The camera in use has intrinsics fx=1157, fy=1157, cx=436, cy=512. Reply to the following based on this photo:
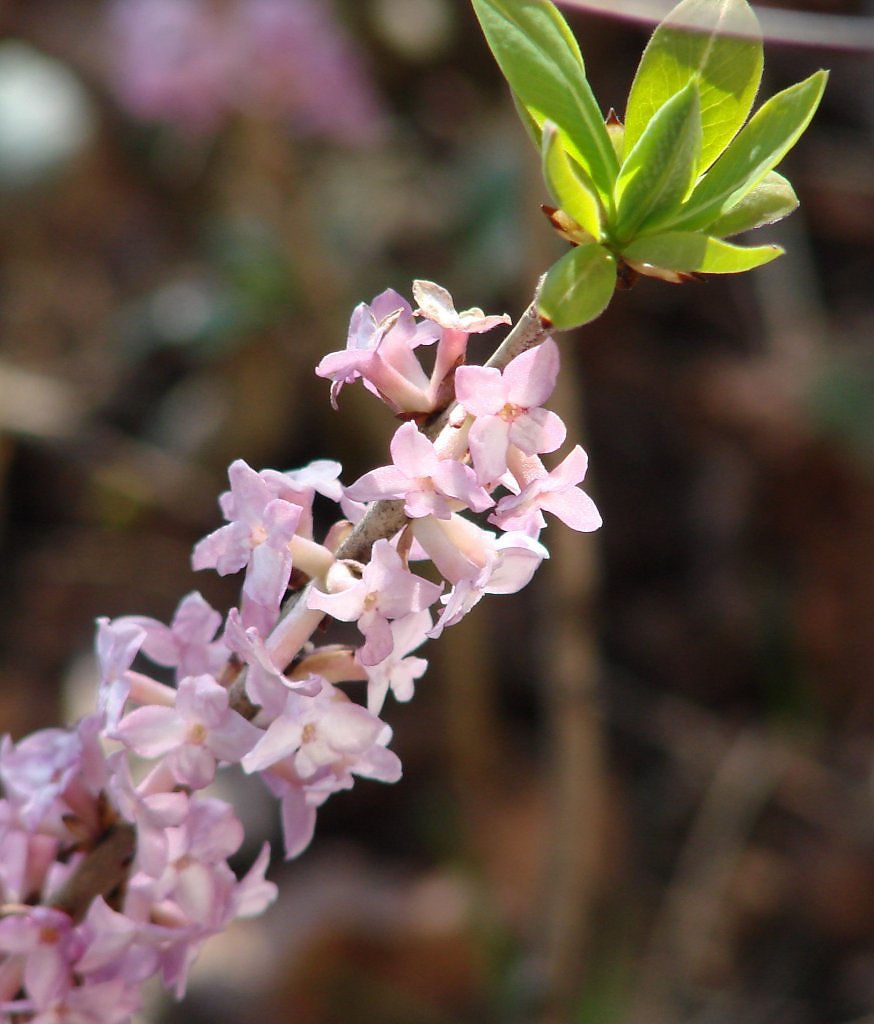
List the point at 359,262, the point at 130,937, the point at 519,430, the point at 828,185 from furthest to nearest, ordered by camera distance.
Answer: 1. the point at 828,185
2. the point at 359,262
3. the point at 130,937
4. the point at 519,430

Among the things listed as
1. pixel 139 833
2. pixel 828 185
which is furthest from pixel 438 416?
pixel 828 185

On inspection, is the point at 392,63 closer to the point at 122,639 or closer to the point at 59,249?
the point at 59,249

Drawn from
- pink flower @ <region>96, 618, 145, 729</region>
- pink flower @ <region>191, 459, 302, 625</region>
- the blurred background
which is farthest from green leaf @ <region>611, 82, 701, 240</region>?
the blurred background

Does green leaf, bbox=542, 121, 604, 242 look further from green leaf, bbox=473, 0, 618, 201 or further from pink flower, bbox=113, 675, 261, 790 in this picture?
pink flower, bbox=113, 675, 261, 790

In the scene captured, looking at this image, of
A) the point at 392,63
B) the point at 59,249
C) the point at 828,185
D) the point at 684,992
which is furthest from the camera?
the point at 59,249

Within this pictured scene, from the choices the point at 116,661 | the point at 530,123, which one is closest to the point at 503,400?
the point at 530,123
